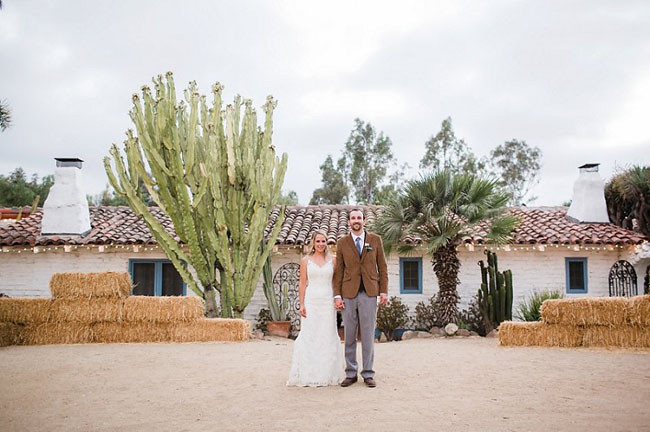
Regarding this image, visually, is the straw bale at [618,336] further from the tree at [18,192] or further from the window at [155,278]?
the tree at [18,192]

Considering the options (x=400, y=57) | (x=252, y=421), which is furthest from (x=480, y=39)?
(x=252, y=421)

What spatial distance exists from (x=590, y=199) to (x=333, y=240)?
26.0ft

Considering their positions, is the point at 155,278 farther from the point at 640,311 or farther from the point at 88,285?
the point at 640,311

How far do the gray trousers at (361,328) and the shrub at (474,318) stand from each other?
753 cm

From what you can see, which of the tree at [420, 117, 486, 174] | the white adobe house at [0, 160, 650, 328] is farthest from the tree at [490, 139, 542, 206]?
the white adobe house at [0, 160, 650, 328]

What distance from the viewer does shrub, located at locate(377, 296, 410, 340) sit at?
13727 mm

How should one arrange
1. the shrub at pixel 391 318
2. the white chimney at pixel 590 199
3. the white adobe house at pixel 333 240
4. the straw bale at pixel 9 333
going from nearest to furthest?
the straw bale at pixel 9 333
the shrub at pixel 391 318
the white adobe house at pixel 333 240
the white chimney at pixel 590 199

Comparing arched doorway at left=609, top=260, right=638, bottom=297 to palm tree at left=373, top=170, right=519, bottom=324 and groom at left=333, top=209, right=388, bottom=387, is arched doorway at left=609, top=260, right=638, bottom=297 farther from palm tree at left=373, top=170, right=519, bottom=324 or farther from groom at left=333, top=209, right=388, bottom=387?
groom at left=333, top=209, right=388, bottom=387

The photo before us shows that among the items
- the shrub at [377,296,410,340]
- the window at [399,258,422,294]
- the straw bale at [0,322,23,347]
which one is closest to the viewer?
the straw bale at [0,322,23,347]

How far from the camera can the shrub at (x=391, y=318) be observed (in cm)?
1373

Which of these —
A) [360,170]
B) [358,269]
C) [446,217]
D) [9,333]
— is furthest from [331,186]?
[358,269]

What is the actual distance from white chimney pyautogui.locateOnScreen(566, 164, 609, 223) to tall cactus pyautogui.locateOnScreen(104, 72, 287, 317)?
9263mm

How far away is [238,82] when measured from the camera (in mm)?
14422

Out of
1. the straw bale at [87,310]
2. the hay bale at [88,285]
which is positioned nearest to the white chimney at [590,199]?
the hay bale at [88,285]
